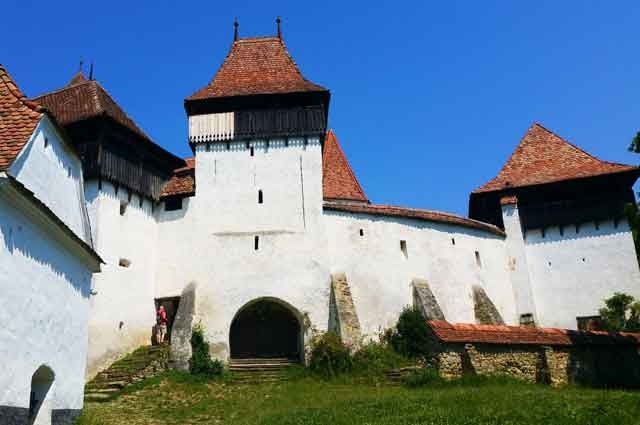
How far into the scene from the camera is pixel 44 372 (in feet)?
29.5

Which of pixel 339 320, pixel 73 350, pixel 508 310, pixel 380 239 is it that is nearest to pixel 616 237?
pixel 508 310

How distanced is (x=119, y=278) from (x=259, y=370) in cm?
504

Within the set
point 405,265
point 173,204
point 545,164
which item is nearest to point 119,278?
point 173,204

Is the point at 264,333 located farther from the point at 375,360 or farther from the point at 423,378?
the point at 423,378

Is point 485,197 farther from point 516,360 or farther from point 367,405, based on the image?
point 367,405

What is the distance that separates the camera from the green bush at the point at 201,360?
17.6 m

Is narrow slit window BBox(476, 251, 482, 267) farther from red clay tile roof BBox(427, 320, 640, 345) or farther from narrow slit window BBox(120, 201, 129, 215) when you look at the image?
narrow slit window BBox(120, 201, 129, 215)

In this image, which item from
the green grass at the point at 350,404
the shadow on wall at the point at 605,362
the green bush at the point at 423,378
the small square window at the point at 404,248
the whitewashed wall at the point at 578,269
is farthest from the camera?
the whitewashed wall at the point at 578,269

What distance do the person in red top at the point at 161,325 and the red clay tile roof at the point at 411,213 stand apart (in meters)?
6.15

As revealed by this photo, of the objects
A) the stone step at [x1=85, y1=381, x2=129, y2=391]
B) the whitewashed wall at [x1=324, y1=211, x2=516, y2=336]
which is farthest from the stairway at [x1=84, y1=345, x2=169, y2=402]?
the whitewashed wall at [x1=324, y1=211, x2=516, y2=336]

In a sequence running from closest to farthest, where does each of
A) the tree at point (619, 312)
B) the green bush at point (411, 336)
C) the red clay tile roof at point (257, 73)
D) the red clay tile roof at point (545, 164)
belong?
the green bush at point (411, 336)
the tree at point (619, 312)
the red clay tile roof at point (257, 73)
the red clay tile roof at point (545, 164)

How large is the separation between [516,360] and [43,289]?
11740 millimetres

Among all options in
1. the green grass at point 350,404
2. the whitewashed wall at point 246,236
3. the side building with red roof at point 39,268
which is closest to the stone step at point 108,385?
the green grass at point 350,404

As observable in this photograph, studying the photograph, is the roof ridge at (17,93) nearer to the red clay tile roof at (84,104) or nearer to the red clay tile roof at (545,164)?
the red clay tile roof at (84,104)
